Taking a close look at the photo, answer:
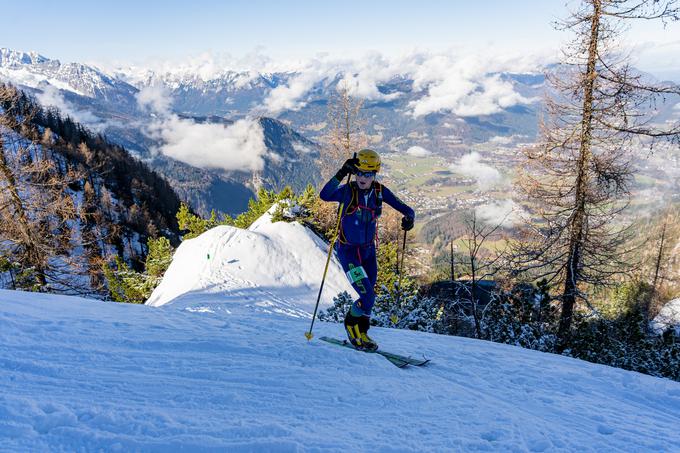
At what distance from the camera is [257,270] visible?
16594mm

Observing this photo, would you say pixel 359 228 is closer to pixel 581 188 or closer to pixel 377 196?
pixel 377 196

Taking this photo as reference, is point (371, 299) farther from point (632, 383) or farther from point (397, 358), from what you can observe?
point (632, 383)

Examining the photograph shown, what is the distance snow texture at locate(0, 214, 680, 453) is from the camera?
2.83 meters

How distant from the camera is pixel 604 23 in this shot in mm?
10922

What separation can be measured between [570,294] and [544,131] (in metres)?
5.24

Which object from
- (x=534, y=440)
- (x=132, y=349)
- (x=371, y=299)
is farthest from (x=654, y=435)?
(x=132, y=349)

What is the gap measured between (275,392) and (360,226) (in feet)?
8.63

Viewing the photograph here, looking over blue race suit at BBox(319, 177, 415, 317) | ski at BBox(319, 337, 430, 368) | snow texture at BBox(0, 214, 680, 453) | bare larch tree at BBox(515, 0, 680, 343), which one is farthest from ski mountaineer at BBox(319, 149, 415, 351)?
bare larch tree at BBox(515, 0, 680, 343)

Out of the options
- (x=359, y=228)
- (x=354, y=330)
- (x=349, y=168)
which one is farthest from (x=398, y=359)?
(x=349, y=168)

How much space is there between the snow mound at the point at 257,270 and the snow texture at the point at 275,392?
7.86 m

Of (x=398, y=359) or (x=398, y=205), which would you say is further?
(x=398, y=205)

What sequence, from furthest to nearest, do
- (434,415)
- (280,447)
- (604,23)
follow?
(604,23)
(434,415)
(280,447)

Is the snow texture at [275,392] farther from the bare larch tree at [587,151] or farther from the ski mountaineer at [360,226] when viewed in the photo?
the bare larch tree at [587,151]

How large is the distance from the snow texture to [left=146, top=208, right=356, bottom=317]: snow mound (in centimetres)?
786
